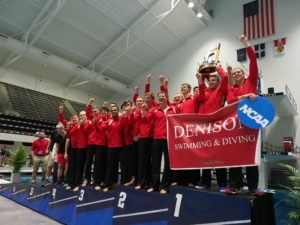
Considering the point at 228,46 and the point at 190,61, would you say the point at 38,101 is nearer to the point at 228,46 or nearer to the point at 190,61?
the point at 190,61

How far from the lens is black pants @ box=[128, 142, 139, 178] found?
13.7 feet

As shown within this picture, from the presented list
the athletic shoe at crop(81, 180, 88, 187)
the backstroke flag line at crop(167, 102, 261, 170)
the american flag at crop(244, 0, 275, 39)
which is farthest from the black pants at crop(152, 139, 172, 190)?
the american flag at crop(244, 0, 275, 39)

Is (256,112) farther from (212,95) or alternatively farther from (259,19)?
(259,19)

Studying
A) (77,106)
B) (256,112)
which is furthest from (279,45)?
(77,106)

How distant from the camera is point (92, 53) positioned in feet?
46.7

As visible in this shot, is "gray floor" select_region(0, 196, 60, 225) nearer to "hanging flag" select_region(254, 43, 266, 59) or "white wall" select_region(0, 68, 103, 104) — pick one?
"white wall" select_region(0, 68, 103, 104)

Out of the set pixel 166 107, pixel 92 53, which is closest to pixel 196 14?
pixel 92 53

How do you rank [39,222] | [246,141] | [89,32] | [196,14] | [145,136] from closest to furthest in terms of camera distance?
[246,141]
[145,136]
[39,222]
[89,32]
[196,14]

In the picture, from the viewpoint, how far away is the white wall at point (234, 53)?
11.6 m

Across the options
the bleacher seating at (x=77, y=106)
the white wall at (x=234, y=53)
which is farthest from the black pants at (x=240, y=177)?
the bleacher seating at (x=77, y=106)

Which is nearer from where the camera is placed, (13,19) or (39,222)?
(39,222)

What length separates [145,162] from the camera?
3895mm

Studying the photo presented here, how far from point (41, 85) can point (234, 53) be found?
1083 cm

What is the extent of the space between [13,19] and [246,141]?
1150cm
